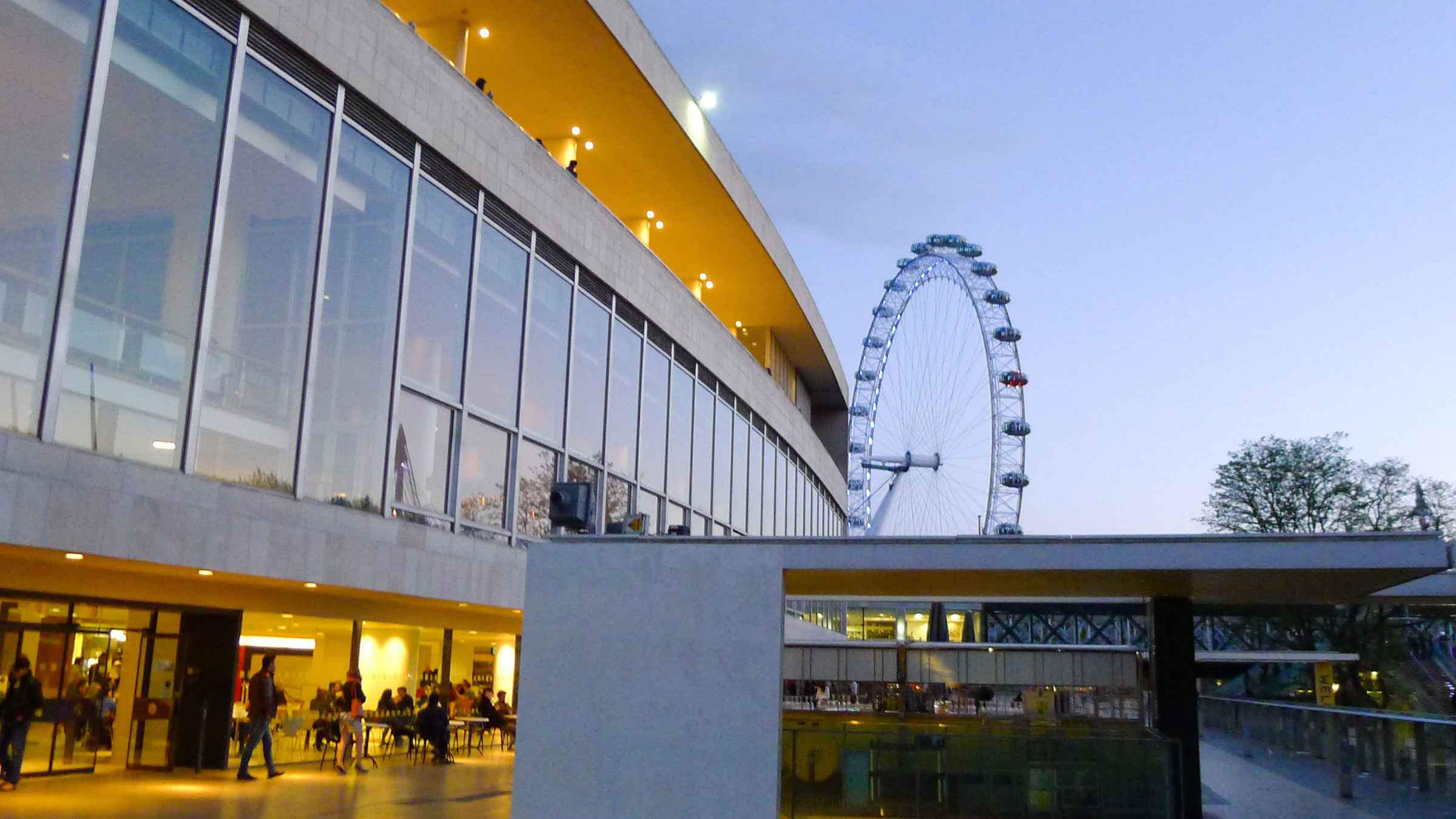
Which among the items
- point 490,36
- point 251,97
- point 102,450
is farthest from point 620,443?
point 102,450

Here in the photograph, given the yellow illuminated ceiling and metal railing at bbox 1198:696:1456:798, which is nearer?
metal railing at bbox 1198:696:1456:798

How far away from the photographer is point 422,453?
18.0 m

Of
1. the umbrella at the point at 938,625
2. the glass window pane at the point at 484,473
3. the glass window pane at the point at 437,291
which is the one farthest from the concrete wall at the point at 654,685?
the umbrella at the point at 938,625

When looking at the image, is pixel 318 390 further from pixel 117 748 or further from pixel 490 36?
pixel 490 36

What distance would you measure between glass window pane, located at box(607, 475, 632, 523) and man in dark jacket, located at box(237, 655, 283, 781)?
8004 mm

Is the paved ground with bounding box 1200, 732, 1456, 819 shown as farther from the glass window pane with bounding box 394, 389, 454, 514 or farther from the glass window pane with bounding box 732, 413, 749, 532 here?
the glass window pane with bounding box 732, 413, 749, 532

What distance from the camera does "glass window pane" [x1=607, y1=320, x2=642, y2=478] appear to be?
24.5 meters

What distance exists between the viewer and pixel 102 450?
12.4 metres

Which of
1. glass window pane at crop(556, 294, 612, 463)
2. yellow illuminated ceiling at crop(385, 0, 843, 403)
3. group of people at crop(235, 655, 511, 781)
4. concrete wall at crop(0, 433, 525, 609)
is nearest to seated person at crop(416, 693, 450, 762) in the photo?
group of people at crop(235, 655, 511, 781)

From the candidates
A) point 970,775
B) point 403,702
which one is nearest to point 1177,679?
point 970,775

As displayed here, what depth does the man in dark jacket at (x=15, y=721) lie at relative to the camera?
575 inches

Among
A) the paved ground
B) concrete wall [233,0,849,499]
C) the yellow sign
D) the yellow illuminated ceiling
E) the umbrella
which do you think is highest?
the yellow illuminated ceiling

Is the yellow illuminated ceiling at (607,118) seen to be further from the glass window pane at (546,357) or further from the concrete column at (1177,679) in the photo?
the concrete column at (1177,679)

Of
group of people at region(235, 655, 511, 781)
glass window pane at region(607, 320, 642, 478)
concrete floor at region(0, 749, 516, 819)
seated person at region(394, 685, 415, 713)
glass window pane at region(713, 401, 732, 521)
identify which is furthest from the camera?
glass window pane at region(713, 401, 732, 521)
